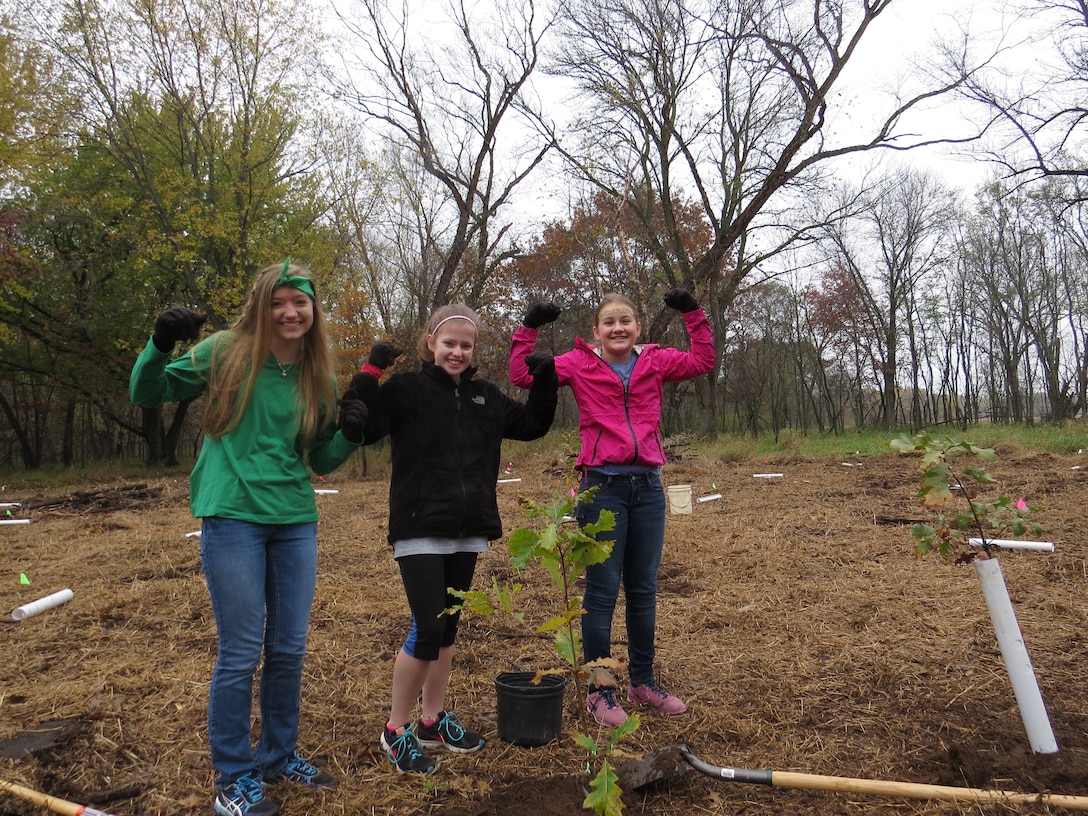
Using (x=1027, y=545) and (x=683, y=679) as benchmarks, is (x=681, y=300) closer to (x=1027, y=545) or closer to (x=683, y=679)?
(x=683, y=679)

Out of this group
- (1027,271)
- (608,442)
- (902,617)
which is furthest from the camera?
(1027,271)

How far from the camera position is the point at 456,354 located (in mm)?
2643

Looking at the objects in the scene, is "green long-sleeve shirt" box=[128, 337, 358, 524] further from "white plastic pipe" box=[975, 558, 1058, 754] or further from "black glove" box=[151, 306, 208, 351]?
"white plastic pipe" box=[975, 558, 1058, 754]

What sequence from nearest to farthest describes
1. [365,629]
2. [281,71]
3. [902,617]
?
[902,617]
[365,629]
[281,71]

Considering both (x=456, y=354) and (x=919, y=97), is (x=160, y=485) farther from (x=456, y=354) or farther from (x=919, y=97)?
(x=919, y=97)

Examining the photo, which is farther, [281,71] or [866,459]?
[281,71]

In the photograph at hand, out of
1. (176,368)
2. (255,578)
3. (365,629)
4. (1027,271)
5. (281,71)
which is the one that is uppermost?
(281,71)

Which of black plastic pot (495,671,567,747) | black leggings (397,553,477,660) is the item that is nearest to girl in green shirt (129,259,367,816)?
black leggings (397,553,477,660)

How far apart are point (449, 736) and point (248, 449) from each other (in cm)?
131

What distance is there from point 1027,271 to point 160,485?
108 feet

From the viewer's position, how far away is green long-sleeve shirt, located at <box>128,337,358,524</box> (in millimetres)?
2223

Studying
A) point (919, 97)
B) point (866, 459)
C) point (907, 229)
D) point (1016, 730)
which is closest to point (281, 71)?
point (919, 97)

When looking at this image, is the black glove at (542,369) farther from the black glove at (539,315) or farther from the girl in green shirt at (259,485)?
the girl in green shirt at (259,485)

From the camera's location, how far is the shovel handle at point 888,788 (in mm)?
2059
